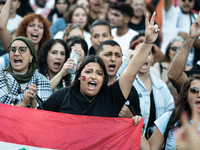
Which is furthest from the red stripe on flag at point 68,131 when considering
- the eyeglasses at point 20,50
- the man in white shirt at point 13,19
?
the man in white shirt at point 13,19

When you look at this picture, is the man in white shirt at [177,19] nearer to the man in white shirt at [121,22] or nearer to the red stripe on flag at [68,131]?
the man in white shirt at [121,22]

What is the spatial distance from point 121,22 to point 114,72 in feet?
7.53

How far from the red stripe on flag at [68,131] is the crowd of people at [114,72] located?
0.10m

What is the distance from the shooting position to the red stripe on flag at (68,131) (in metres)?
3.32

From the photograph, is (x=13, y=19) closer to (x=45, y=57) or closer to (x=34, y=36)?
(x=34, y=36)

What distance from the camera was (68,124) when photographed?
3.42m

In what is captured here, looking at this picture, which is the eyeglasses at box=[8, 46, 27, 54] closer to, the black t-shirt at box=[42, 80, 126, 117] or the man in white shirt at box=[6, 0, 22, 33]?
the black t-shirt at box=[42, 80, 126, 117]

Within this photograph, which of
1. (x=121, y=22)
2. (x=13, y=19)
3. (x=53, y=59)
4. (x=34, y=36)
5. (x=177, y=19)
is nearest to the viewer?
(x=53, y=59)

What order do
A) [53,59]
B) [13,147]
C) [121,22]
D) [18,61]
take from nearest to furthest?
[13,147] < [18,61] < [53,59] < [121,22]

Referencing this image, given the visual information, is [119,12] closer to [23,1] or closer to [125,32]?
[125,32]

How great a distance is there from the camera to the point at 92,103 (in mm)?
3471

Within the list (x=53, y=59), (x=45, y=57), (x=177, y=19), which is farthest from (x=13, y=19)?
(x=177, y=19)

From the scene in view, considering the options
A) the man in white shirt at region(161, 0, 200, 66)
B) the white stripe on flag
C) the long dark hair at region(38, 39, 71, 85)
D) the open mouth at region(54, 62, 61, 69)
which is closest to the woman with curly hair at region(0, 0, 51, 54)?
the long dark hair at region(38, 39, 71, 85)

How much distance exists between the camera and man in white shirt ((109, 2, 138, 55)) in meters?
6.28
